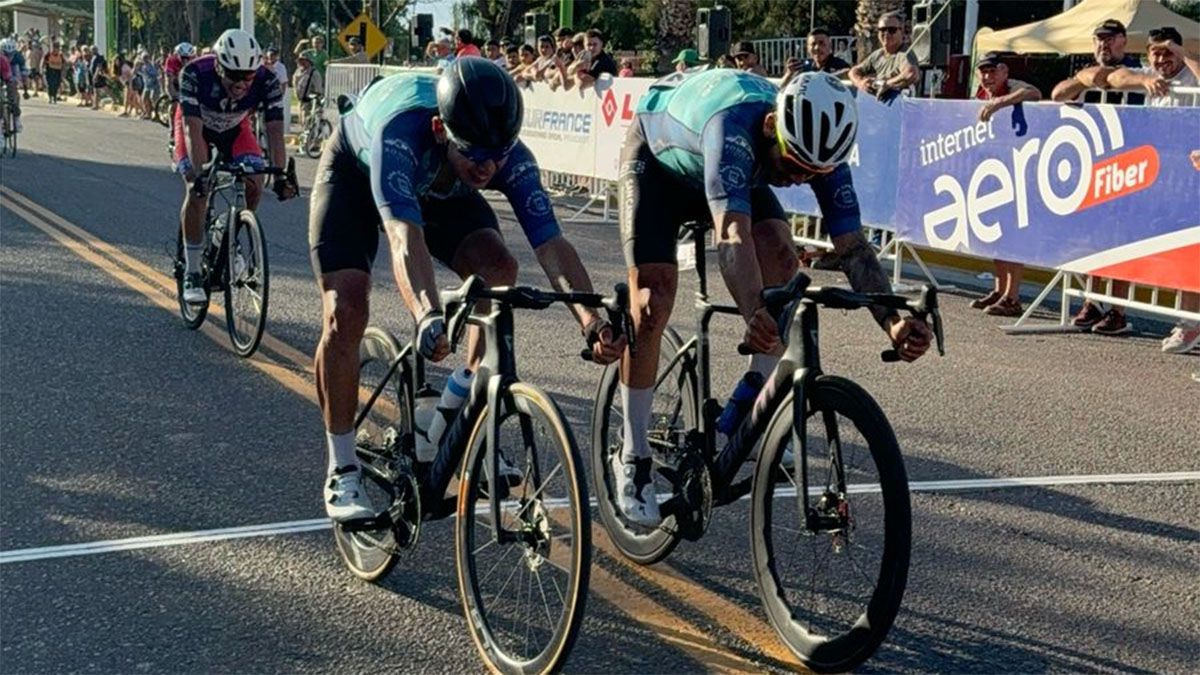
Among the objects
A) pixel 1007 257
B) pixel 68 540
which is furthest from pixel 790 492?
pixel 1007 257

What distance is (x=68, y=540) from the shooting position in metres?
5.40

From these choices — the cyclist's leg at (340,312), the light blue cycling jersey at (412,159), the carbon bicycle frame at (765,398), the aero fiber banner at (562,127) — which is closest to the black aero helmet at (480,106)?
the light blue cycling jersey at (412,159)

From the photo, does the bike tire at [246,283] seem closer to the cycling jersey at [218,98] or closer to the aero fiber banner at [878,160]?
the cycling jersey at [218,98]

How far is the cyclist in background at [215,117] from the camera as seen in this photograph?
9.45 m

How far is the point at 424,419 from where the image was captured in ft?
15.9

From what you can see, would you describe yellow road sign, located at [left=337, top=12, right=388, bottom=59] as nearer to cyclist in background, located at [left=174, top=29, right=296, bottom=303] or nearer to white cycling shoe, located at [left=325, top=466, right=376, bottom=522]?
cyclist in background, located at [left=174, top=29, right=296, bottom=303]

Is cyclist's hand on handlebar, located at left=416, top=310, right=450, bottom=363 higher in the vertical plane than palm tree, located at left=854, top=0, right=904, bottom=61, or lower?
lower

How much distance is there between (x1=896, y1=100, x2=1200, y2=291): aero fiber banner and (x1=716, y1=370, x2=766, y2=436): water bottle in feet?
17.7

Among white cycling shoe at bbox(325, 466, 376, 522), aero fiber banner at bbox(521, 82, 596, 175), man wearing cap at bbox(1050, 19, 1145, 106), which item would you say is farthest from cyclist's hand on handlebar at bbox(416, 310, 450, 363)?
aero fiber banner at bbox(521, 82, 596, 175)

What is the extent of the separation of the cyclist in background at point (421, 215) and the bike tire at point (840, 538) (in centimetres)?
59

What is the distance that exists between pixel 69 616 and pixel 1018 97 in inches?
326

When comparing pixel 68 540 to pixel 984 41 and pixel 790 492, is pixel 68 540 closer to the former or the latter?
pixel 790 492

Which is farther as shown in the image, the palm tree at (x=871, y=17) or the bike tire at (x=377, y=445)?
the palm tree at (x=871, y=17)

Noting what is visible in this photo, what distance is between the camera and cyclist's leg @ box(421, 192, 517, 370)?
211 inches
